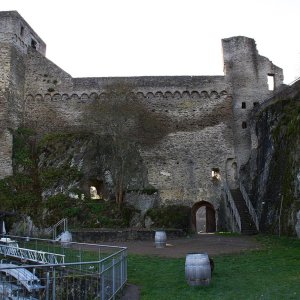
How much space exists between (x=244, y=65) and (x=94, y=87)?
11373 mm

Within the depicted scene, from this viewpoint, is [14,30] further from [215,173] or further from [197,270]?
[197,270]

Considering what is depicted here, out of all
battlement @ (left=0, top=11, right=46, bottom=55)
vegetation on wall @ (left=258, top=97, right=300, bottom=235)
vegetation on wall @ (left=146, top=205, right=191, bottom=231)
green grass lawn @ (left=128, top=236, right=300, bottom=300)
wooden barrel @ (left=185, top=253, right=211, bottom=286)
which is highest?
battlement @ (left=0, top=11, right=46, bottom=55)

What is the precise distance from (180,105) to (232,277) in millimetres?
21427

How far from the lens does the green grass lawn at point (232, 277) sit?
877 centimetres

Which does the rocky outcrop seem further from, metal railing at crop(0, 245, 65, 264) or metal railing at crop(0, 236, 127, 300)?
metal railing at crop(0, 236, 127, 300)

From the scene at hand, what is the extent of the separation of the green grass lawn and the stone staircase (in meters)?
7.59

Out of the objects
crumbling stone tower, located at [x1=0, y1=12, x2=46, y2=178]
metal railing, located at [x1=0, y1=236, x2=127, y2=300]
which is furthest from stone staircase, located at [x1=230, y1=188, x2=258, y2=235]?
crumbling stone tower, located at [x1=0, y1=12, x2=46, y2=178]

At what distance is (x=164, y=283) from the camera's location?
10.2m

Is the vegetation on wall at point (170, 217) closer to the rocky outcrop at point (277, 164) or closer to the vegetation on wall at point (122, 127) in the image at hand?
the vegetation on wall at point (122, 127)

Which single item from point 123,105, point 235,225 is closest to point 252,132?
point 235,225

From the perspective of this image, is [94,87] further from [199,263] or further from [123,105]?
[199,263]

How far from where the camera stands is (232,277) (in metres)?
10.4

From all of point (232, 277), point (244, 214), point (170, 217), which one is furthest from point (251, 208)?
point (232, 277)

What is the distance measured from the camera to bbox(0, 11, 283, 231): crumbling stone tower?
94.9 feet
